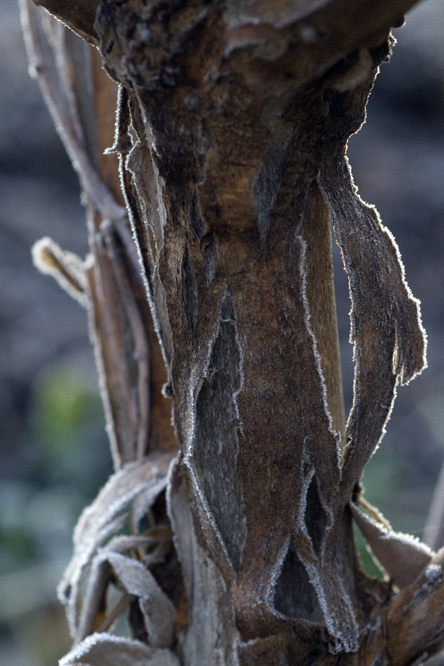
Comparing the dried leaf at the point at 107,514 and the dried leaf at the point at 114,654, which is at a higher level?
the dried leaf at the point at 107,514

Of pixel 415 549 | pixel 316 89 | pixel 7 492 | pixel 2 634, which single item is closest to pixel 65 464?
pixel 7 492

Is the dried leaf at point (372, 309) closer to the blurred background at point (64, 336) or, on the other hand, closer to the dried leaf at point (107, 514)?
the dried leaf at point (107, 514)

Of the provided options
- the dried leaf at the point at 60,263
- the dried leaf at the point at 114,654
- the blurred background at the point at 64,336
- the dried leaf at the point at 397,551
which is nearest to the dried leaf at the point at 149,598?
the dried leaf at the point at 114,654

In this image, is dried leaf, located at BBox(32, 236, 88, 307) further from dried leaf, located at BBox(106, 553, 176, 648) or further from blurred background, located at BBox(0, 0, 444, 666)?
blurred background, located at BBox(0, 0, 444, 666)

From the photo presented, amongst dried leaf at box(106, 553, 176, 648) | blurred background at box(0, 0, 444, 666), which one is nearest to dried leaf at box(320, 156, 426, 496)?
dried leaf at box(106, 553, 176, 648)

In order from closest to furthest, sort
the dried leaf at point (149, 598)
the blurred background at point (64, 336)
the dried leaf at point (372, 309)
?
the dried leaf at point (372, 309) < the dried leaf at point (149, 598) < the blurred background at point (64, 336)

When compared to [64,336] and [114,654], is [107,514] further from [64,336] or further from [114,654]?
[64,336]
